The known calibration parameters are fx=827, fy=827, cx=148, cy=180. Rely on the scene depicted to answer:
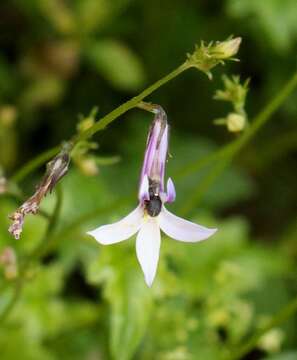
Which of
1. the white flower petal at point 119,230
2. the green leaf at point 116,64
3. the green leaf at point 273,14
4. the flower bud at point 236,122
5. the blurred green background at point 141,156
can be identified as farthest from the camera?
the green leaf at point 116,64

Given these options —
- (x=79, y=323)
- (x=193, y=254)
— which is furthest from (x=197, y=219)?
(x=79, y=323)

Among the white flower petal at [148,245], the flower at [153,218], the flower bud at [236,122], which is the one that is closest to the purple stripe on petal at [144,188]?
the flower at [153,218]

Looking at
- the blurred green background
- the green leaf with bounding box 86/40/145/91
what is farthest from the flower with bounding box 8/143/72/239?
the green leaf with bounding box 86/40/145/91

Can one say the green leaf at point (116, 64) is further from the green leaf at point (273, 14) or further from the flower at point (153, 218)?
the flower at point (153, 218)

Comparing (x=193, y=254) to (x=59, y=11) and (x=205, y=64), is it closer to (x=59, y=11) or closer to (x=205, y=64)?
(x=59, y=11)

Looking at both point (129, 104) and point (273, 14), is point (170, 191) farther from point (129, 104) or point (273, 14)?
point (273, 14)

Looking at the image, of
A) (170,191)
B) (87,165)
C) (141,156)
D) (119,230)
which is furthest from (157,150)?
(141,156)

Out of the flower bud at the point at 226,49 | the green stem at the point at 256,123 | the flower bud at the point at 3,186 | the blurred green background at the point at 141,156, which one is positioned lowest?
the flower bud at the point at 226,49
